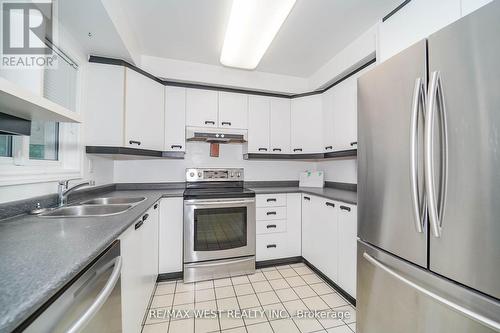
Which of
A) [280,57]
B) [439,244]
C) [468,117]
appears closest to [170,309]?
[439,244]

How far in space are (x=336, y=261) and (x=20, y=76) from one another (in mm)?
2490

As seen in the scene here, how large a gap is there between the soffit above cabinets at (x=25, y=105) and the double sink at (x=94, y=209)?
566mm

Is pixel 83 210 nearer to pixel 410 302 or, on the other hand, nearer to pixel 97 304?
pixel 97 304

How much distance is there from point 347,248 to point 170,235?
1691 mm

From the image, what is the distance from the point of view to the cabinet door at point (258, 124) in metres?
2.74

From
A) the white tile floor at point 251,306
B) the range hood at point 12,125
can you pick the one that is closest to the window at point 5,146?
the range hood at point 12,125

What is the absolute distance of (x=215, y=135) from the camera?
2.52 m

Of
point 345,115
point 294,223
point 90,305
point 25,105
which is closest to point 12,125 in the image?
point 25,105

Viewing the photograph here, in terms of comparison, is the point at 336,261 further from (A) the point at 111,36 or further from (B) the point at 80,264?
(A) the point at 111,36

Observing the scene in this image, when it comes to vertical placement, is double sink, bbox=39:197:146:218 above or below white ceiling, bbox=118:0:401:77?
below

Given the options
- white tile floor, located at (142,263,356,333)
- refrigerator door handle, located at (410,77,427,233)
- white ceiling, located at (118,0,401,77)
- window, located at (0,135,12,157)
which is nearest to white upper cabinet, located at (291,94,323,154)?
white ceiling, located at (118,0,401,77)

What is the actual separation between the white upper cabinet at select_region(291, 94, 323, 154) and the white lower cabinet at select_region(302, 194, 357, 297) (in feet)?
2.32

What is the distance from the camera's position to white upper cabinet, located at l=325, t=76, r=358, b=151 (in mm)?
2172

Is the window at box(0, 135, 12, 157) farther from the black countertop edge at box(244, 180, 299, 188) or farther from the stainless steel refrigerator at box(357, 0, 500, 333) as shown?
the black countertop edge at box(244, 180, 299, 188)
